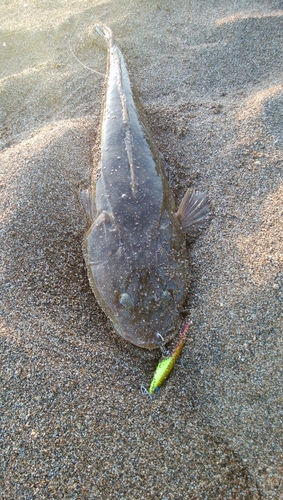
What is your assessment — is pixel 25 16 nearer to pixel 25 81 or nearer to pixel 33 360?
pixel 25 81

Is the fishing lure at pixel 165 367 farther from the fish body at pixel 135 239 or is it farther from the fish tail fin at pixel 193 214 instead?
the fish tail fin at pixel 193 214

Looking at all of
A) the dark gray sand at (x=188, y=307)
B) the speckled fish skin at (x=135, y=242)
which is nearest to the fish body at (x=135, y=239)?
the speckled fish skin at (x=135, y=242)

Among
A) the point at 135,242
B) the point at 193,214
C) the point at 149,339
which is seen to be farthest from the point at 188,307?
the point at 193,214

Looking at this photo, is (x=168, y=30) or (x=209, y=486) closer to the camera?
(x=209, y=486)

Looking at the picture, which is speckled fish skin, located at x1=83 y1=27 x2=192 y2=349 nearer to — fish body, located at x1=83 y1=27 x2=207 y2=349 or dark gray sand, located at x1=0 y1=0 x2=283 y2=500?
fish body, located at x1=83 y1=27 x2=207 y2=349

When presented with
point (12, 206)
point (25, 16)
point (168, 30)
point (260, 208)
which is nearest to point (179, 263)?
point (260, 208)

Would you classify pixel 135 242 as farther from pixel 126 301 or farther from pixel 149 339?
pixel 149 339
